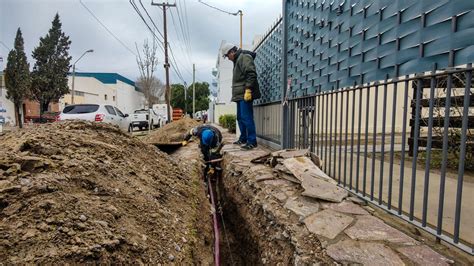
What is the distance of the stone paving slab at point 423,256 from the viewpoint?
58.0 inches

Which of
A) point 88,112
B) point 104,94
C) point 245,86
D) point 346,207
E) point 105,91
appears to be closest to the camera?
point 346,207

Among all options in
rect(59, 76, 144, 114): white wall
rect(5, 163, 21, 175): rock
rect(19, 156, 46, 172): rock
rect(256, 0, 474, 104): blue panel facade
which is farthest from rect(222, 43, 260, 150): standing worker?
rect(59, 76, 144, 114): white wall

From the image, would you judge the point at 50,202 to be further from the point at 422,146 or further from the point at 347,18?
the point at 422,146

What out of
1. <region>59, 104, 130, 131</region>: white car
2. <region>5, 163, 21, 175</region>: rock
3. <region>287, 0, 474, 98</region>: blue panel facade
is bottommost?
<region>5, 163, 21, 175</region>: rock

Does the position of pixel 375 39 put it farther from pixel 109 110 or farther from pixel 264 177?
pixel 109 110

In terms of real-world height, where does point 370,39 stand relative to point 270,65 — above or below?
below

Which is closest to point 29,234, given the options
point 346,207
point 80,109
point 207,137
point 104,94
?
point 346,207

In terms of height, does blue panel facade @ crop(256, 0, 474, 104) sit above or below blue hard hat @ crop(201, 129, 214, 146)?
above

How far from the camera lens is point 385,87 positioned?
7.13 ft

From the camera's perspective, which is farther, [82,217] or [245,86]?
[245,86]

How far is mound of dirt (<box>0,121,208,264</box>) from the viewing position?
4.58 feet

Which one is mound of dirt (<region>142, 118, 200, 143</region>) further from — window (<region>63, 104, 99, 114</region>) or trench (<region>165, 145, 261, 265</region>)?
trench (<region>165, 145, 261, 265</region>)

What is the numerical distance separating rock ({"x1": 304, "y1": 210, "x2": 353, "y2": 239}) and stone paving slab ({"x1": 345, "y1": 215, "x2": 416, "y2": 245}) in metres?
0.07

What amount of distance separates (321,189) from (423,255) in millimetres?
1076
